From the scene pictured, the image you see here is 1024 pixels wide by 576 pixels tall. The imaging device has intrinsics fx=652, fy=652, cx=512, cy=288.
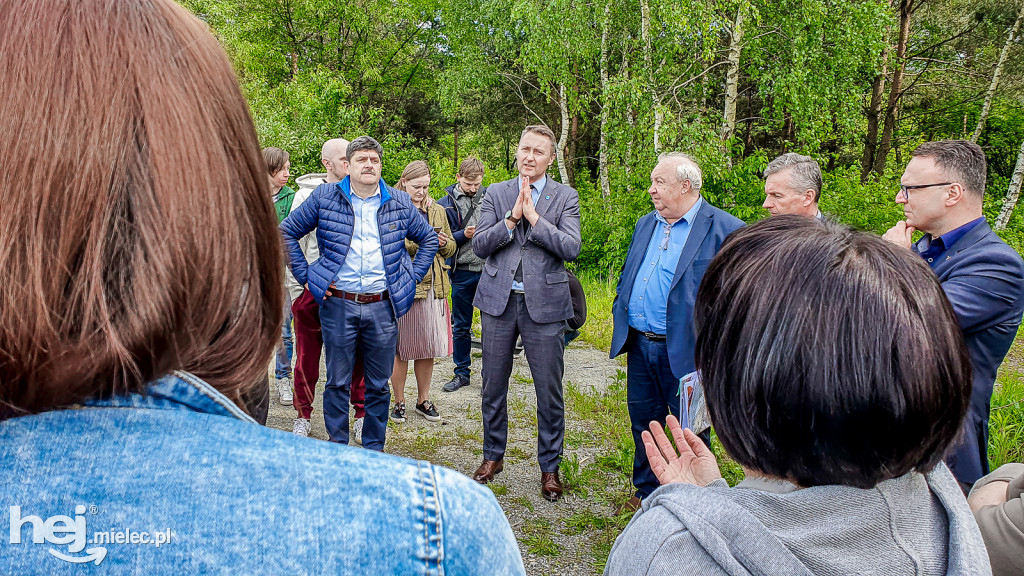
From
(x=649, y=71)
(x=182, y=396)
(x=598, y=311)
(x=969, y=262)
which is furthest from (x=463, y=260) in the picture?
(x=649, y=71)

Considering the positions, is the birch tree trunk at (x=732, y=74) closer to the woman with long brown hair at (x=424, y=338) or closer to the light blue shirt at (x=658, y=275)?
the woman with long brown hair at (x=424, y=338)

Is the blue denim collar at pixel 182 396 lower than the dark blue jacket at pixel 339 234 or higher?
higher

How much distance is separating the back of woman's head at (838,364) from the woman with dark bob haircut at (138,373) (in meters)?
0.64

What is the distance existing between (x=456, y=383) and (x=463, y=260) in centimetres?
122

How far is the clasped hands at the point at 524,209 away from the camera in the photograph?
158 inches

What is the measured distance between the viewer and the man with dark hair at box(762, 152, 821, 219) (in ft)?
12.9

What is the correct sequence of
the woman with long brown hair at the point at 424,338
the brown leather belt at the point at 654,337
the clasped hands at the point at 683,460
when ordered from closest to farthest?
the clasped hands at the point at 683,460 → the brown leather belt at the point at 654,337 → the woman with long brown hair at the point at 424,338

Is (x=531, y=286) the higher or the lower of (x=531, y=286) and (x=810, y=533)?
the lower

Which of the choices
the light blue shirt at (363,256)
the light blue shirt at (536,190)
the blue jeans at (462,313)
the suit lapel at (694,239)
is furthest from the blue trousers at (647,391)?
the blue jeans at (462,313)

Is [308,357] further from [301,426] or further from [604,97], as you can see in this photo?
[604,97]

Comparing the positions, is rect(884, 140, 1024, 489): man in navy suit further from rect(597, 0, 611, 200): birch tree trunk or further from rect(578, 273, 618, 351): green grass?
rect(597, 0, 611, 200): birch tree trunk

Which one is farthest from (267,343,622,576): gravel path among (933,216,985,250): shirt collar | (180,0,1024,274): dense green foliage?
(180,0,1024,274): dense green foliage

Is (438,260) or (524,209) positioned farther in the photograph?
(438,260)

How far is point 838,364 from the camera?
1049 mm
